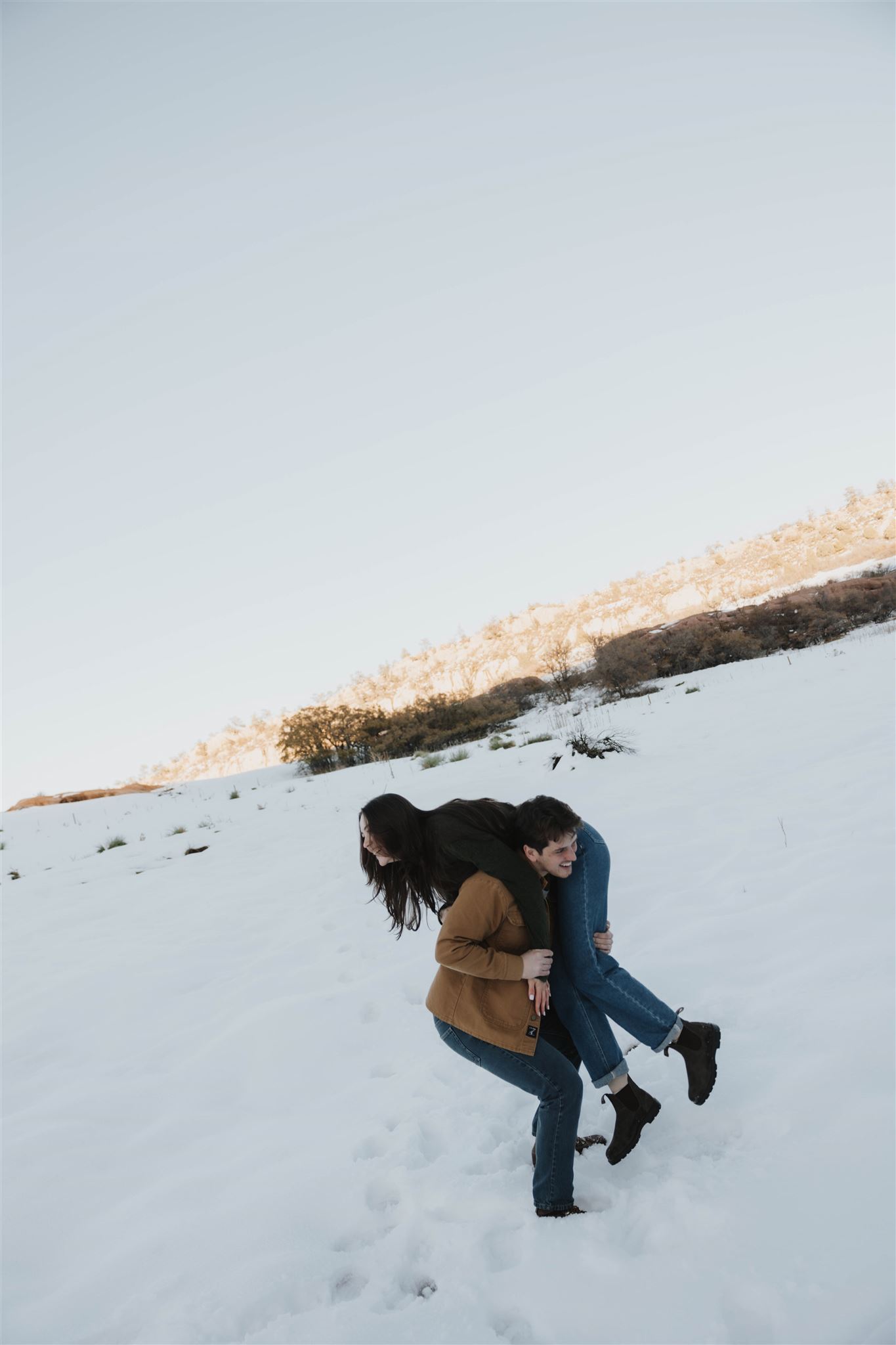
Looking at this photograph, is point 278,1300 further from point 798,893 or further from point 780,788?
point 780,788

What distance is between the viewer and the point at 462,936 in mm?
2252

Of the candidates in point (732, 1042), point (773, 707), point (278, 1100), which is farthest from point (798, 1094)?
point (773, 707)

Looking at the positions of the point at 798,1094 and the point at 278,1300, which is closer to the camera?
the point at 278,1300

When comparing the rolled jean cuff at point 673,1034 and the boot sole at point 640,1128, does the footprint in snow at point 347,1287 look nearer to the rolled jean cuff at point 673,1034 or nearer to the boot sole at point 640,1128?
the boot sole at point 640,1128

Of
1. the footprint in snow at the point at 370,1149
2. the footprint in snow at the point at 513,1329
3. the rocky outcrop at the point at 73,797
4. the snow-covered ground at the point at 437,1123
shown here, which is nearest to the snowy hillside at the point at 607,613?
the rocky outcrop at the point at 73,797

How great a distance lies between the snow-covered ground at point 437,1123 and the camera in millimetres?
2078

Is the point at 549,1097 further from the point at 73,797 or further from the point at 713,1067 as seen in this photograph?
the point at 73,797

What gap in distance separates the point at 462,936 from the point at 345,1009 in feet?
7.99

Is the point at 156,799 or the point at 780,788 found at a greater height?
the point at 156,799

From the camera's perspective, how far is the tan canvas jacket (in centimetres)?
223

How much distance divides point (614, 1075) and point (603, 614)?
31.7m

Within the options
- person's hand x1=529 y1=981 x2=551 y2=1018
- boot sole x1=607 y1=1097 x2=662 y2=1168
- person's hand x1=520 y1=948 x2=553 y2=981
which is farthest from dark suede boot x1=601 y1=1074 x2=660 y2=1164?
person's hand x1=520 y1=948 x2=553 y2=981

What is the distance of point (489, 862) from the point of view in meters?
2.28

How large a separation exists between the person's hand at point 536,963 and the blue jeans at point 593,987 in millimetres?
284
